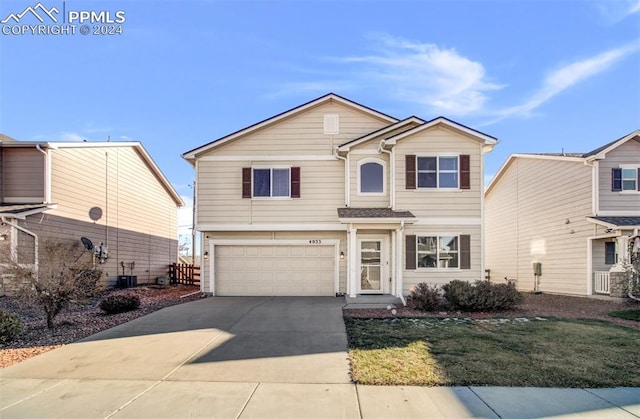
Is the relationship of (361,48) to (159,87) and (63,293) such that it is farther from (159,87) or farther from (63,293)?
(63,293)

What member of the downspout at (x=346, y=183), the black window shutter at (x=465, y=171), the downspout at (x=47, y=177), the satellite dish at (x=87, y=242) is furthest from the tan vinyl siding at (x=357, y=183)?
the downspout at (x=47, y=177)

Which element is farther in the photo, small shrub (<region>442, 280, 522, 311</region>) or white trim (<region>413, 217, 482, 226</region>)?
white trim (<region>413, 217, 482, 226</region>)

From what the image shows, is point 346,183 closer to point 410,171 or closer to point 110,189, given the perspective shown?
point 410,171

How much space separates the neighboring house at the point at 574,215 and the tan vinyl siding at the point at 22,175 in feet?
68.6

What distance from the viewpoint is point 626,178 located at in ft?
50.5

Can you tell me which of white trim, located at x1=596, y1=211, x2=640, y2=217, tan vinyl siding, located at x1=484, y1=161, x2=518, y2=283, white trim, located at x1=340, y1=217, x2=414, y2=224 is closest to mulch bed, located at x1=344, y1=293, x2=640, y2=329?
white trim, located at x1=340, y1=217, x2=414, y2=224

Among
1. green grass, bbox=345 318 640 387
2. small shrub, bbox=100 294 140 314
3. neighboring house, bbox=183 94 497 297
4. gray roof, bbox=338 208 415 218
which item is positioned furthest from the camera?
neighboring house, bbox=183 94 497 297

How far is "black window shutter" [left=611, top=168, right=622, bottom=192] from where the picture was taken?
15.3 m

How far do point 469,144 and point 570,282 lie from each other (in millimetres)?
7785

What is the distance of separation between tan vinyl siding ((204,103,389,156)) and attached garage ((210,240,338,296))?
11.6ft

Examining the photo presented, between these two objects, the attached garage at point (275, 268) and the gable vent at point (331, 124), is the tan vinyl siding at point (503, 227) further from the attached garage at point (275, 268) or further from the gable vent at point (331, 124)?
the attached garage at point (275, 268)

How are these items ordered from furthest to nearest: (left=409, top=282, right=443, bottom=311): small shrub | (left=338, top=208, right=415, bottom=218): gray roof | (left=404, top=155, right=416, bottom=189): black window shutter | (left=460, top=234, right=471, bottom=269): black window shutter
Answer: (left=404, top=155, right=416, bottom=189): black window shutter
(left=460, top=234, right=471, bottom=269): black window shutter
(left=338, top=208, right=415, bottom=218): gray roof
(left=409, top=282, right=443, bottom=311): small shrub

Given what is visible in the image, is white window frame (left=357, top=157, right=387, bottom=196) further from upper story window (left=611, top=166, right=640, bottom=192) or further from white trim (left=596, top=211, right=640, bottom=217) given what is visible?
upper story window (left=611, top=166, right=640, bottom=192)

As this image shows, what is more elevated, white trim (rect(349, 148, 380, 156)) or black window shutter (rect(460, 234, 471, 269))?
white trim (rect(349, 148, 380, 156))
